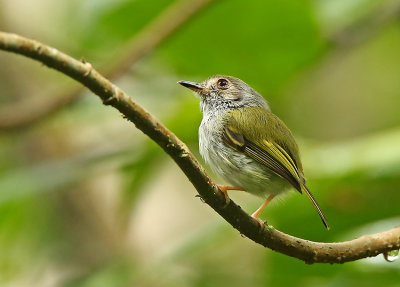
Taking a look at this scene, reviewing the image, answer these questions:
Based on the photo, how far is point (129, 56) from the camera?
12.6 feet

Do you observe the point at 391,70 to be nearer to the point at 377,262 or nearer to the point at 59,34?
the point at 59,34

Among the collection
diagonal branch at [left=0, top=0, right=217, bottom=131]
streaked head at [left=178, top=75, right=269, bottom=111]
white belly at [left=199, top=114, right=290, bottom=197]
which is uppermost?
diagonal branch at [left=0, top=0, right=217, bottom=131]

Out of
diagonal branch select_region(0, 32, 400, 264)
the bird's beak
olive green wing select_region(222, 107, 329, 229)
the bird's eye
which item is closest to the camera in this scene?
diagonal branch select_region(0, 32, 400, 264)

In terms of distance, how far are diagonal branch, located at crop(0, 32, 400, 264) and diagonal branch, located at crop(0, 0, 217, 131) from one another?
70.9 inches

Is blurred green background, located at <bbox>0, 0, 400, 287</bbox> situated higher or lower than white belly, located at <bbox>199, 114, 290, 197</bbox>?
higher

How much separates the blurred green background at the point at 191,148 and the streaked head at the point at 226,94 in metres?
0.11

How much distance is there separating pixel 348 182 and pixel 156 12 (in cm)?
Result: 177

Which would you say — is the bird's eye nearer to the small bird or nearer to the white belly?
the small bird

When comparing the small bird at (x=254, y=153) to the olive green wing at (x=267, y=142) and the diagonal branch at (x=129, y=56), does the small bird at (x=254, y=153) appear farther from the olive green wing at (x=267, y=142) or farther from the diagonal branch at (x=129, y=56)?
the diagonal branch at (x=129, y=56)

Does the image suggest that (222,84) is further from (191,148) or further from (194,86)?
(191,148)

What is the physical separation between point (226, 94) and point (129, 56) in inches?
24.3

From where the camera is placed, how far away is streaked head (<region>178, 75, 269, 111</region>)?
368 centimetres

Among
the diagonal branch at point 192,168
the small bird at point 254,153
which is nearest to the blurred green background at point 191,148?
the small bird at point 254,153

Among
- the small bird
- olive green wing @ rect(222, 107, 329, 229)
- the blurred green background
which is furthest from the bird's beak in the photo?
olive green wing @ rect(222, 107, 329, 229)
